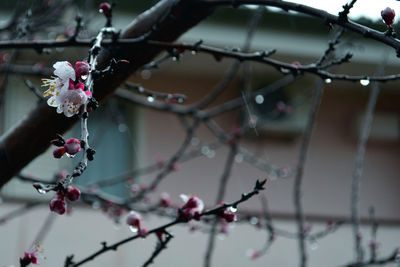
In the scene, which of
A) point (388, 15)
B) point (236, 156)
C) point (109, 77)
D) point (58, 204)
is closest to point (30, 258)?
point (58, 204)

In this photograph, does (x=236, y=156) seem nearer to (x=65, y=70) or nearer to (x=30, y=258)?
(x=30, y=258)

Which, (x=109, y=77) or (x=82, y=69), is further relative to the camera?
(x=109, y=77)

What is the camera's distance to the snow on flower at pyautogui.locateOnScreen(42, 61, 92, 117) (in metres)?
1.05

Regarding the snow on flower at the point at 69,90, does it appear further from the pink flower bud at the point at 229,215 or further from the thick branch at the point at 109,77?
the pink flower bud at the point at 229,215

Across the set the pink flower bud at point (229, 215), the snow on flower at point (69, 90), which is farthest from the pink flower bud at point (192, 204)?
the snow on flower at point (69, 90)

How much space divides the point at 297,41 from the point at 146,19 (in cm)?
345

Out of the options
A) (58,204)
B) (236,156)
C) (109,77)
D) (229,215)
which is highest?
(236,156)

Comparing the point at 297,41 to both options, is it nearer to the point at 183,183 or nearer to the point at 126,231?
the point at 183,183

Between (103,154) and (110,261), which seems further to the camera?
(103,154)

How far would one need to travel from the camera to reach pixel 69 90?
3.51ft

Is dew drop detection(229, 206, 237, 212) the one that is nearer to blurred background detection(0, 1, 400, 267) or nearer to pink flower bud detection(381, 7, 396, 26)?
pink flower bud detection(381, 7, 396, 26)

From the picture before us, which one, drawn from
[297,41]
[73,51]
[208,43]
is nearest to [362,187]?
[297,41]

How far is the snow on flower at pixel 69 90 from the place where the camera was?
1051 millimetres

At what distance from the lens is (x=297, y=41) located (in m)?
4.94
